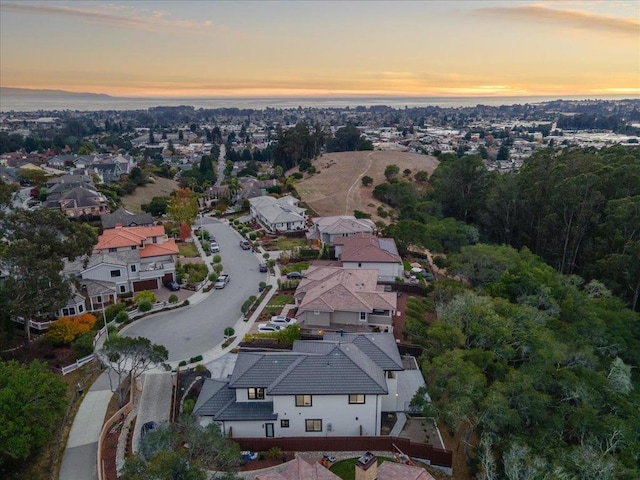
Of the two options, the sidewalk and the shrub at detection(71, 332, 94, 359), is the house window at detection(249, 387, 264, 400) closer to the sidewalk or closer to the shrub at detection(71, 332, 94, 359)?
the sidewalk

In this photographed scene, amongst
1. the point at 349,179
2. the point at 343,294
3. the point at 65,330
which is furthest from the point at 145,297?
the point at 349,179

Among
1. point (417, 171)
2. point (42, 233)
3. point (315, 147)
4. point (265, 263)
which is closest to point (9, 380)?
point (42, 233)

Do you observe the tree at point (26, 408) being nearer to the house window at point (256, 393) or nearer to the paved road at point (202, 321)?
the paved road at point (202, 321)

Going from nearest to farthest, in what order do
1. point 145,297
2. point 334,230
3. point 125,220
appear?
point 145,297 → point 334,230 → point 125,220

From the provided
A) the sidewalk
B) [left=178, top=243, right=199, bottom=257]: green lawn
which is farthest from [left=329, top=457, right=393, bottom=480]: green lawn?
[left=178, top=243, right=199, bottom=257]: green lawn

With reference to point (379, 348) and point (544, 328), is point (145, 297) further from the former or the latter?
point (544, 328)

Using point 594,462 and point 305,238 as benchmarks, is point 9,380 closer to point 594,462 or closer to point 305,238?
point 594,462

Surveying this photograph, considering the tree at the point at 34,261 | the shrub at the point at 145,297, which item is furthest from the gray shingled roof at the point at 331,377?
the shrub at the point at 145,297
